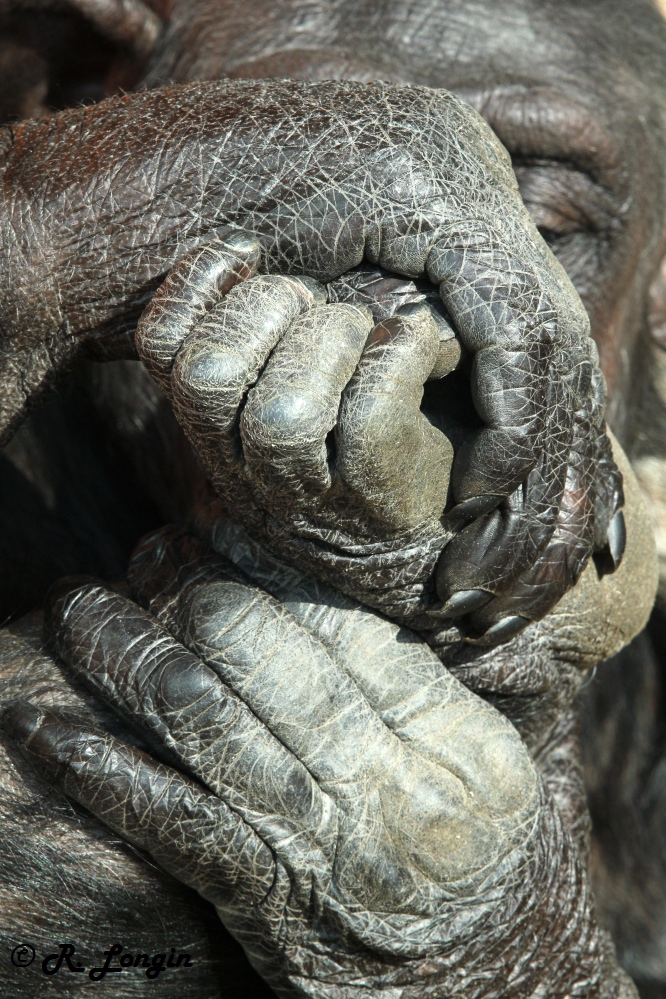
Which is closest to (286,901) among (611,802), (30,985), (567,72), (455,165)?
(30,985)

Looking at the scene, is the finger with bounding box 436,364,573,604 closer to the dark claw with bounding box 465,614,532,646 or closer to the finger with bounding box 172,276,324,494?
the dark claw with bounding box 465,614,532,646

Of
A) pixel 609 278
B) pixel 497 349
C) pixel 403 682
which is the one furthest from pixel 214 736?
pixel 609 278

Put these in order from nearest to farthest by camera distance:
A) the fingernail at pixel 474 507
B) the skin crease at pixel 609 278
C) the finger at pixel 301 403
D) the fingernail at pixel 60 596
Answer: the finger at pixel 301 403 → the fingernail at pixel 474 507 → the fingernail at pixel 60 596 → the skin crease at pixel 609 278

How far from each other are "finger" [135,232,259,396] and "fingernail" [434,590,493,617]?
12.3 inches

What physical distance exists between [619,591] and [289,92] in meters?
0.64

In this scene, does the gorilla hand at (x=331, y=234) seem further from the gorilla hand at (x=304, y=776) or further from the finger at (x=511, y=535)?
the gorilla hand at (x=304, y=776)

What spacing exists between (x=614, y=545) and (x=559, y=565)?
142 millimetres

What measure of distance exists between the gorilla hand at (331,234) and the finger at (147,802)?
0.93 ft

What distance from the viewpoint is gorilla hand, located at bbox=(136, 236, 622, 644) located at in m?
0.73

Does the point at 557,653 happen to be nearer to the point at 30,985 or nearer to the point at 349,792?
the point at 349,792

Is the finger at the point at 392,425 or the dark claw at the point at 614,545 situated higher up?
the finger at the point at 392,425

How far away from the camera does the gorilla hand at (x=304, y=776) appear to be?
0.83 meters

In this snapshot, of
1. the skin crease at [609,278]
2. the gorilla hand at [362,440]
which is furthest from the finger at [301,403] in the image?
the skin crease at [609,278]

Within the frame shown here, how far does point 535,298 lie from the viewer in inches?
32.0
